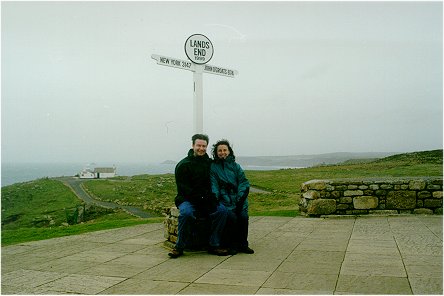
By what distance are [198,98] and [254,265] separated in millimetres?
3008

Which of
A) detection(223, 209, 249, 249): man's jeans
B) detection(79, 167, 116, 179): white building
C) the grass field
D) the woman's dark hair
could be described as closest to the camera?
detection(223, 209, 249, 249): man's jeans

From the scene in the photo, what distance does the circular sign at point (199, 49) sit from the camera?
6.94 metres

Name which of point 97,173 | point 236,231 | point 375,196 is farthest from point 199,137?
point 97,173

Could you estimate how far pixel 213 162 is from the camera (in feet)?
21.1

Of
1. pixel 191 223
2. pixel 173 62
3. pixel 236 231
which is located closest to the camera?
pixel 191 223

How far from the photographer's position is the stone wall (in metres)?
9.82

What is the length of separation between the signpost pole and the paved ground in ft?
6.80

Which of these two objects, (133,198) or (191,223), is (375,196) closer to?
(191,223)

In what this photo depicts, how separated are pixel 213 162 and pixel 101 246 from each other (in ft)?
8.20

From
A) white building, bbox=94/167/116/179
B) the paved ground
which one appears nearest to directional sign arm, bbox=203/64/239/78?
the paved ground

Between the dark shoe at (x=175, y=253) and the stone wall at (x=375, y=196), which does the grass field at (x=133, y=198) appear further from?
the dark shoe at (x=175, y=253)

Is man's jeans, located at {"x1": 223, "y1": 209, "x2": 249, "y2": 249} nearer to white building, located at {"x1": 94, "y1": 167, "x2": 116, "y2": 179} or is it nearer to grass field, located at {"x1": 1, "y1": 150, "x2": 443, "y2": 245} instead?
grass field, located at {"x1": 1, "y1": 150, "x2": 443, "y2": 245}

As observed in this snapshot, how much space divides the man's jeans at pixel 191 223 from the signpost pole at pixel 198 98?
139 centimetres

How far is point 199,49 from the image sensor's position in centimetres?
702
